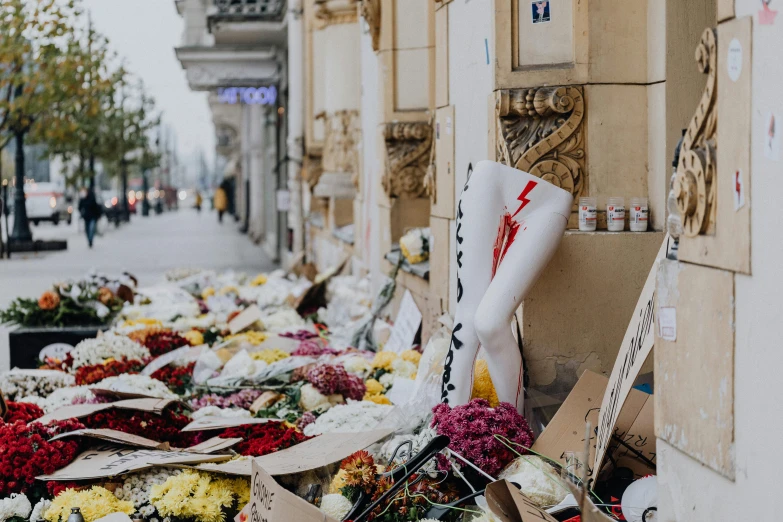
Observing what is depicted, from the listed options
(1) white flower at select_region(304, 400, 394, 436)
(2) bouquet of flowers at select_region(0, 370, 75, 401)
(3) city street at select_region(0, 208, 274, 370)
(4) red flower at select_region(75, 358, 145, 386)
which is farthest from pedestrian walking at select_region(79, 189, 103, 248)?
(1) white flower at select_region(304, 400, 394, 436)

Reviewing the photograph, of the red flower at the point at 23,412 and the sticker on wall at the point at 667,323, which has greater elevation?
the sticker on wall at the point at 667,323

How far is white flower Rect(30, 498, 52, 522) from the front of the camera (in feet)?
14.1

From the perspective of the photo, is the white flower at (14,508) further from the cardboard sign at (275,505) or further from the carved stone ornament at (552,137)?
the carved stone ornament at (552,137)

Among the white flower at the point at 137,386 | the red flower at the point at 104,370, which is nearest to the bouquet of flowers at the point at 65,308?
the red flower at the point at 104,370

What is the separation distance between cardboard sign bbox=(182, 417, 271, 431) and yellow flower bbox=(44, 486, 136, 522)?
2.72 ft

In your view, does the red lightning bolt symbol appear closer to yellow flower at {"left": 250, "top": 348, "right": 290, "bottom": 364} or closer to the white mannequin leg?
the white mannequin leg

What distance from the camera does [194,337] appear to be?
822 cm

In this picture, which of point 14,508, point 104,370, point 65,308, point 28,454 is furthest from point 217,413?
point 65,308

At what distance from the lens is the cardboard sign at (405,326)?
7.14 m

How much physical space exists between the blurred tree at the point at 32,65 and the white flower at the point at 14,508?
17.3 m

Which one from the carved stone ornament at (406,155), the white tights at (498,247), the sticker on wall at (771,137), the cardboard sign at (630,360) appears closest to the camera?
the sticker on wall at (771,137)

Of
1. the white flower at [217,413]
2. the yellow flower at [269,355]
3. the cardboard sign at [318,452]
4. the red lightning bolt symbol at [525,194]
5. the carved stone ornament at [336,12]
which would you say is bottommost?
the white flower at [217,413]

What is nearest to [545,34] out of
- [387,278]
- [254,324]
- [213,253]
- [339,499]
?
[339,499]

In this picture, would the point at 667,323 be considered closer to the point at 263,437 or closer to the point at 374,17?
the point at 263,437
